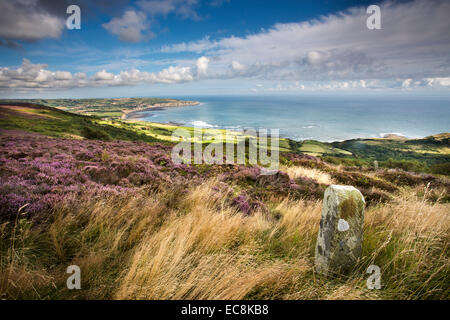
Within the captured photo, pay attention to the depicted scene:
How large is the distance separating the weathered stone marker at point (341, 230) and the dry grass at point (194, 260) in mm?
188

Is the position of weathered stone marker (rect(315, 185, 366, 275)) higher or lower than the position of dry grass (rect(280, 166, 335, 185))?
higher

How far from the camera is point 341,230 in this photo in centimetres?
267

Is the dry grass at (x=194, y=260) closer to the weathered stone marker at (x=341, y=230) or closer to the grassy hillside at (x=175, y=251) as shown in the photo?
the grassy hillside at (x=175, y=251)

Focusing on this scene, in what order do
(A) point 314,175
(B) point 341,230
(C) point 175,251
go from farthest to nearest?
(A) point 314,175 < (C) point 175,251 < (B) point 341,230

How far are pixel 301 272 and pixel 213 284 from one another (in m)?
1.33

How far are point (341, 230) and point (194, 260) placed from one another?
6.95 feet

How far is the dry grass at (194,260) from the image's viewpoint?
2303 mm

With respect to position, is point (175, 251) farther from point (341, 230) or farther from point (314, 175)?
point (314, 175)

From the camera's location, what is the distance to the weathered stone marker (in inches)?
105

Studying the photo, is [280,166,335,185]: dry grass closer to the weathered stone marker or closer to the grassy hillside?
the grassy hillside

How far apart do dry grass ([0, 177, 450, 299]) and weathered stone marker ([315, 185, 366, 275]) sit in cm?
19

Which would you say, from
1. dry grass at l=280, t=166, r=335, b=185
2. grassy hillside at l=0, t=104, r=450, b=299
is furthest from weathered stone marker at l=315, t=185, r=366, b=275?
dry grass at l=280, t=166, r=335, b=185

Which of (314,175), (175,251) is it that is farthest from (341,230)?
(314,175)
